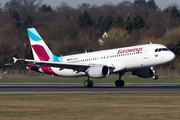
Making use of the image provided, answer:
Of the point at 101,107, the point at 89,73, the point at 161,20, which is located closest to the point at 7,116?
the point at 101,107

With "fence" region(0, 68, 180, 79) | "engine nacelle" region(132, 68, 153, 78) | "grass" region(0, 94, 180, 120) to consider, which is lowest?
"grass" region(0, 94, 180, 120)

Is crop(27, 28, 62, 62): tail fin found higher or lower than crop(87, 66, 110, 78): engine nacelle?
higher

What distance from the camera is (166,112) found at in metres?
19.6

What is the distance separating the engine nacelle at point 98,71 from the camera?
39.6 metres

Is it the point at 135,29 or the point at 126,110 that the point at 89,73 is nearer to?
the point at 126,110

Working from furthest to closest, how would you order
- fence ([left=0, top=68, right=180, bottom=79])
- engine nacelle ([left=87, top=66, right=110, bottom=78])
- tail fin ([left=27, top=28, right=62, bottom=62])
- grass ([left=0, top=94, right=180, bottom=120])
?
fence ([left=0, top=68, right=180, bottom=79]) → tail fin ([left=27, top=28, right=62, bottom=62]) → engine nacelle ([left=87, top=66, right=110, bottom=78]) → grass ([left=0, top=94, right=180, bottom=120])

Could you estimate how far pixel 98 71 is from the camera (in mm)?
39625

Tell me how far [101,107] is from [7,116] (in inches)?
241

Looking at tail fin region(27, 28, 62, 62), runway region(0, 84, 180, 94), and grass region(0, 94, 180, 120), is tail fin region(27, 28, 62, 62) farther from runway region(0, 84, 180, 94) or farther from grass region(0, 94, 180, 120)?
grass region(0, 94, 180, 120)

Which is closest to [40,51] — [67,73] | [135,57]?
[67,73]

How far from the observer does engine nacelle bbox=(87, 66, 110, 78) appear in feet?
130

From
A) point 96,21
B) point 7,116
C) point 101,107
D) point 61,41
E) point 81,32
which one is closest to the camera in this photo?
point 7,116

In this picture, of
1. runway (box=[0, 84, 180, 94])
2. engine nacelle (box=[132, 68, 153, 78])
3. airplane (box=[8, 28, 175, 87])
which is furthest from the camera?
engine nacelle (box=[132, 68, 153, 78])

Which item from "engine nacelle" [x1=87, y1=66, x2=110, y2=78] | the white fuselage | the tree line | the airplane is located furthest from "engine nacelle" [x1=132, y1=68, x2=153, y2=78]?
the tree line
